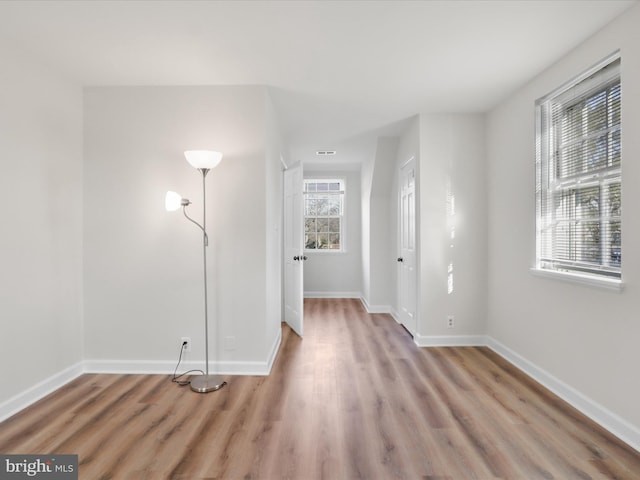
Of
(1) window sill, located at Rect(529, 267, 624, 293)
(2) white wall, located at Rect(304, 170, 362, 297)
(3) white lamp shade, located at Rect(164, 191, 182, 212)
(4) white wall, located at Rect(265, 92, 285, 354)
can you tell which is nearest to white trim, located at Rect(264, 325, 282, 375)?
(4) white wall, located at Rect(265, 92, 285, 354)

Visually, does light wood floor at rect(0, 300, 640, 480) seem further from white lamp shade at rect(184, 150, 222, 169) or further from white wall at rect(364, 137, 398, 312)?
white wall at rect(364, 137, 398, 312)

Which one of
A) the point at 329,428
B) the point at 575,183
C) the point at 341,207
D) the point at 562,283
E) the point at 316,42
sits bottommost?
the point at 329,428

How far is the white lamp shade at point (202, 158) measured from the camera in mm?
2846

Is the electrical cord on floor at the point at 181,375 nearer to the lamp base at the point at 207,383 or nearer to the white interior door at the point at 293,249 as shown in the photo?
the lamp base at the point at 207,383

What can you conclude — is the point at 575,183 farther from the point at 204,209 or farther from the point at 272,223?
the point at 204,209

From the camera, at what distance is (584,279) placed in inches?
97.3

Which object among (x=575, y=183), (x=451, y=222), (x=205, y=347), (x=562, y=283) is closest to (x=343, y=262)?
(x=451, y=222)

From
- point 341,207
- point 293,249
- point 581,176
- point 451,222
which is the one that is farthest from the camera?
point 341,207

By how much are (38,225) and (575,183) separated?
4117mm

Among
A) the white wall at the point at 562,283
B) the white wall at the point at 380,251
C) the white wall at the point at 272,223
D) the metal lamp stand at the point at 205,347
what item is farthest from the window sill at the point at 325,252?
the metal lamp stand at the point at 205,347

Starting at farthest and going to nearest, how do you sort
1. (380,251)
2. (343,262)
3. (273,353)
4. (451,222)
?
(343,262) → (380,251) → (451,222) → (273,353)

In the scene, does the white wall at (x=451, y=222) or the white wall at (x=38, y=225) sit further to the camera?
the white wall at (x=451, y=222)

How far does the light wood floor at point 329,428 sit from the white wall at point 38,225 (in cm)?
38

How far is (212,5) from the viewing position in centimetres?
212
